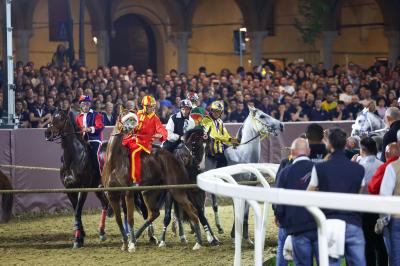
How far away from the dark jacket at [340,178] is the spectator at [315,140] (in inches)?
26.1

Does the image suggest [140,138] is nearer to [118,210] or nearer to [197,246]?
[118,210]

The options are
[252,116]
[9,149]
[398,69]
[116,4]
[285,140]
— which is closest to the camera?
[252,116]

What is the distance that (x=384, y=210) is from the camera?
16.1 ft

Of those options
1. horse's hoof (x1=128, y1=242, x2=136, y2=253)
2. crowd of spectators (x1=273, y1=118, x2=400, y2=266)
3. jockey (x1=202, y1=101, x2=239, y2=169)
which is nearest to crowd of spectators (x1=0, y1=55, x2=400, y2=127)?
jockey (x1=202, y1=101, x2=239, y2=169)

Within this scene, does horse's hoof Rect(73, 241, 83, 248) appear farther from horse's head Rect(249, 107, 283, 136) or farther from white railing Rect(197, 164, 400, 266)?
white railing Rect(197, 164, 400, 266)

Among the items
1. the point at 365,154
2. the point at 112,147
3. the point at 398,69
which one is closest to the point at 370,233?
the point at 365,154

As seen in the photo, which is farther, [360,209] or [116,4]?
[116,4]

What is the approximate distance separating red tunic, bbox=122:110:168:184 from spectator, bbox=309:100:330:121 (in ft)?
26.8

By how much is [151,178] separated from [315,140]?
5801mm

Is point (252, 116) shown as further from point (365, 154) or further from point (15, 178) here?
point (365, 154)

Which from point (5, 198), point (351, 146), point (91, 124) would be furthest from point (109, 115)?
point (351, 146)

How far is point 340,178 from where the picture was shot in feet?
22.9

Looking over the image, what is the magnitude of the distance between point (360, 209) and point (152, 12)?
98.6 ft

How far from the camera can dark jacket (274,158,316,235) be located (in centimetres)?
701
